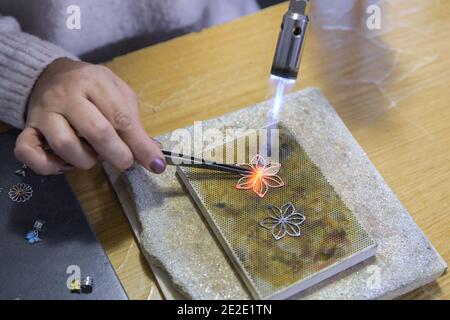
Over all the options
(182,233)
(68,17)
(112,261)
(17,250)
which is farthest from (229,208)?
(68,17)

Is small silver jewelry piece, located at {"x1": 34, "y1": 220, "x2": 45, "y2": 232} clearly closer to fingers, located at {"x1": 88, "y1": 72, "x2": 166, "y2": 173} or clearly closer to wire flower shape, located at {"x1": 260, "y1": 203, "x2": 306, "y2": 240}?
fingers, located at {"x1": 88, "y1": 72, "x2": 166, "y2": 173}

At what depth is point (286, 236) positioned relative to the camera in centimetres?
66

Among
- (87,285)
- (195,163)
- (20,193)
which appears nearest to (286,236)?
(195,163)

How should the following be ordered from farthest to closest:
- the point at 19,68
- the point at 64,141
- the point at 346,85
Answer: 1. the point at 346,85
2. the point at 19,68
3. the point at 64,141

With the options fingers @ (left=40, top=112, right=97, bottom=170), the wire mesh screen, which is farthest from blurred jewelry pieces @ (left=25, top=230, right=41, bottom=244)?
the wire mesh screen

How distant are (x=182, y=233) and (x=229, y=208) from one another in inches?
2.8

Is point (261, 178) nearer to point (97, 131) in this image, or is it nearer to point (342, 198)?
point (342, 198)

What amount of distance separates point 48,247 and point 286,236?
321mm

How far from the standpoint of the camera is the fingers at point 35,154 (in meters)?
0.67

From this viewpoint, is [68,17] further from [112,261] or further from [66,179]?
[112,261]

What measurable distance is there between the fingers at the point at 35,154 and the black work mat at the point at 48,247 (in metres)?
0.07

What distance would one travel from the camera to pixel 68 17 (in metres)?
0.87

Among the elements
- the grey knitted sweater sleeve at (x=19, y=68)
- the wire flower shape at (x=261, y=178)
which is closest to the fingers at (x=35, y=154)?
the grey knitted sweater sleeve at (x=19, y=68)

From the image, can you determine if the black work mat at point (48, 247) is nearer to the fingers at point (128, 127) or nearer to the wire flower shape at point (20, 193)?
the wire flower shape at point (20, 193)
